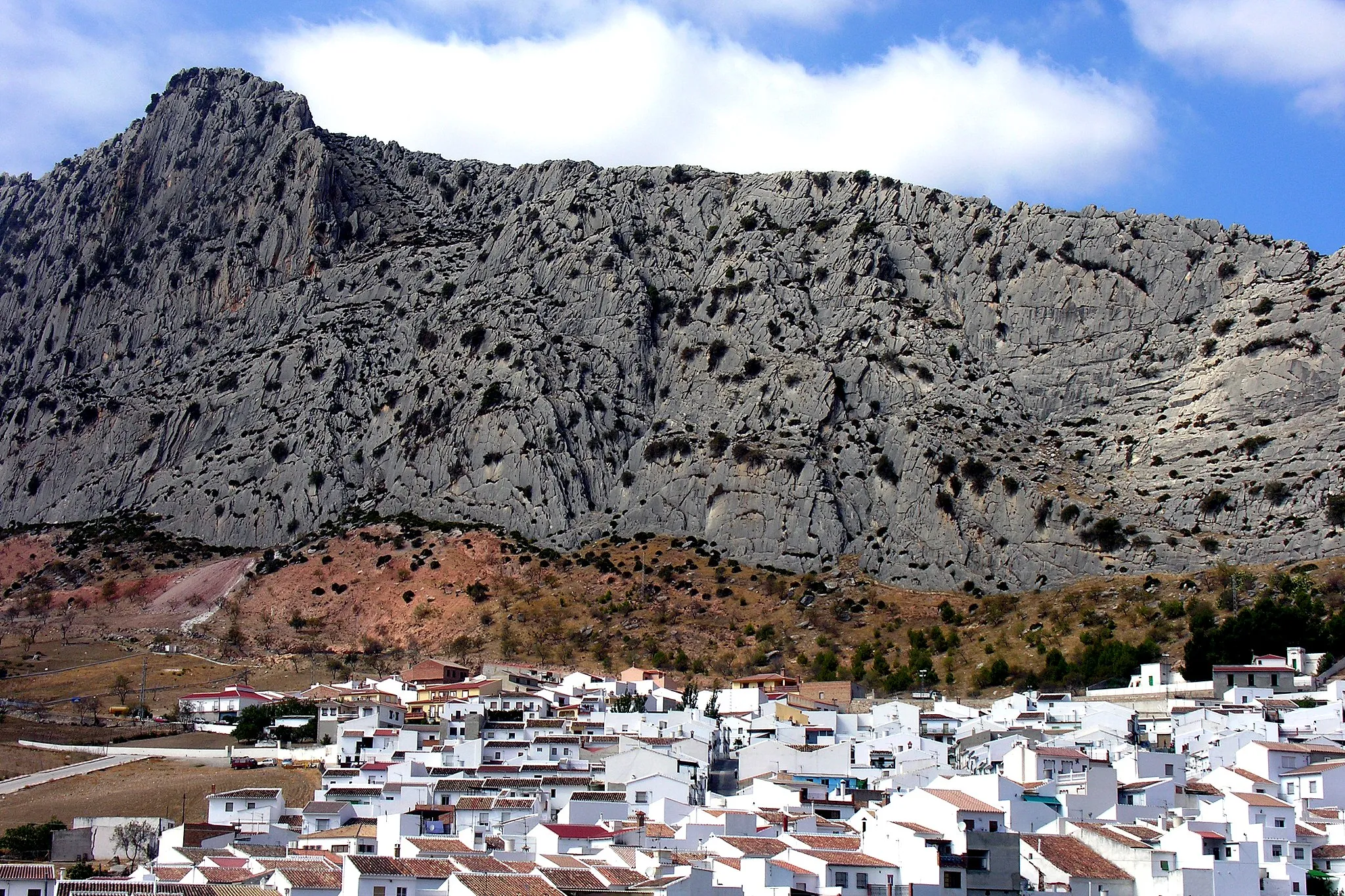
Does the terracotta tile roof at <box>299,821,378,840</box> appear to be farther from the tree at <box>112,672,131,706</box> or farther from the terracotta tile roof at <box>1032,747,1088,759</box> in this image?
the tree at <box>112,672,131,706</box>

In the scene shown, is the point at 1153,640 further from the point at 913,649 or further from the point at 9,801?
the point at 9,801

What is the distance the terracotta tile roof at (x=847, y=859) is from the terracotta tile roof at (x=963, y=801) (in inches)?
114

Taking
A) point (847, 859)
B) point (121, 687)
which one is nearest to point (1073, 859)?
point (847, 859)

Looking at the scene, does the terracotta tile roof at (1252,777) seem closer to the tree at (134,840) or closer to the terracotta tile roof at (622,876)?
the terracotta tile roof at (622,876)

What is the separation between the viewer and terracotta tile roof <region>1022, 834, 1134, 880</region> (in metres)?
50.1

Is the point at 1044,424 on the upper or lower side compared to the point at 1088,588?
upper

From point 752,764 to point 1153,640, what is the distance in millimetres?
35374

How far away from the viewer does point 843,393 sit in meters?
131

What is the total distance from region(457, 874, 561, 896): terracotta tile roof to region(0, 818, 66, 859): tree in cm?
2436

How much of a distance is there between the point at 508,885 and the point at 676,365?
96.8 m

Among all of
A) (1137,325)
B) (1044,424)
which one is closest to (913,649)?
(1044,424)

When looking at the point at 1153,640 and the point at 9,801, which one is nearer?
the point at 9,801

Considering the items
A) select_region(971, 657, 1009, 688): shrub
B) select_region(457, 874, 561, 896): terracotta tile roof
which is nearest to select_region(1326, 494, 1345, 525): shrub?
select_region(971, 657, 1009, 688): shrub

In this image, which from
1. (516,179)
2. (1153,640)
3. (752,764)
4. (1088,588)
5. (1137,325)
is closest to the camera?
(752,764)
